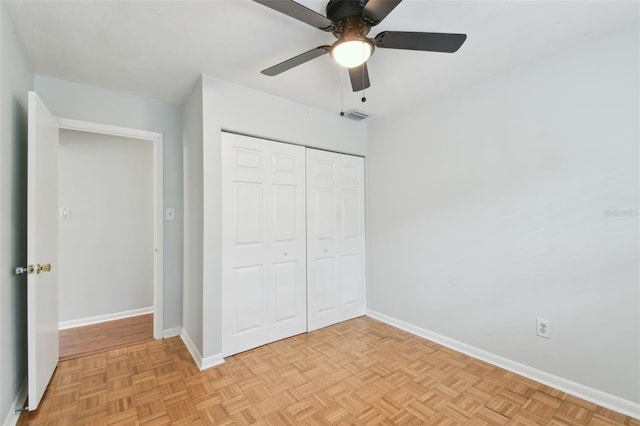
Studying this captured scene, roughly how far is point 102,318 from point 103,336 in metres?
0.54

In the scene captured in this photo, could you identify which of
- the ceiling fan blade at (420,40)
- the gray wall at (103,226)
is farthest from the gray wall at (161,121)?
the ceiling fan blade at (420,40)

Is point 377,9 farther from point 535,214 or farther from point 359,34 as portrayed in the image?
point 535,214

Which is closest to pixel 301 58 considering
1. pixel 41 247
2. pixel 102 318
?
pixel 41 247

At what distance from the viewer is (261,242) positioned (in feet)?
8.96

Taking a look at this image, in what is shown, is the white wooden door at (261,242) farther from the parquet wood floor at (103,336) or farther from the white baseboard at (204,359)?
the parquet wood floor at (103,336)

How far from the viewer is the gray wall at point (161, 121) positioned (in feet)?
8.28

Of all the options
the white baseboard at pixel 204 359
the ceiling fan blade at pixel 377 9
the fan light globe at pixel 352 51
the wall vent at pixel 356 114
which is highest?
the wall vent at pixel 356 114

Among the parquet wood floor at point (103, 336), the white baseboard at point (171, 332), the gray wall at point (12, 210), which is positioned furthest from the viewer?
the white baseboard at point (171, 332)

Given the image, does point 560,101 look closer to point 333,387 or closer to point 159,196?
point 333,387

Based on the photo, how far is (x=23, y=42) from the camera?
1937 mm

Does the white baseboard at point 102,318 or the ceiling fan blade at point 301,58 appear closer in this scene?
the ceiling fan blade at point 301,58

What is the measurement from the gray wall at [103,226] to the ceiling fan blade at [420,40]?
11.1 feet

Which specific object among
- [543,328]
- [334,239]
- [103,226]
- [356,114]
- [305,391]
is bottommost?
[305,391]

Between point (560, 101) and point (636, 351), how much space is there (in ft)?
5.64
